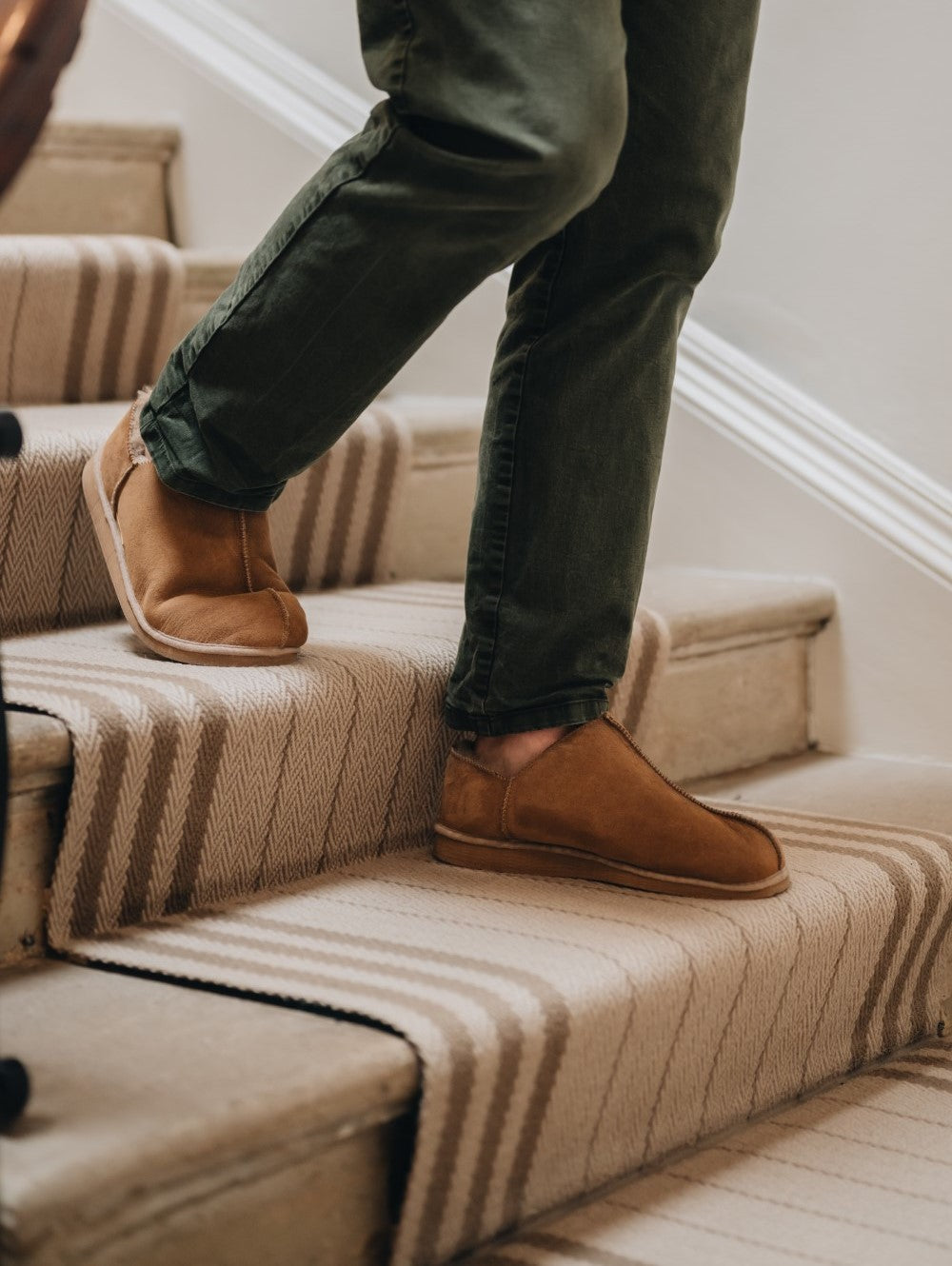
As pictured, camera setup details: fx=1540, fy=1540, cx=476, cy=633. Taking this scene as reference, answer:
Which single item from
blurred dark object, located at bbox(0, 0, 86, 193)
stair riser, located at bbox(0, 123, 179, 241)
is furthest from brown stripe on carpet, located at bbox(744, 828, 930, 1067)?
stair riser, located at bbox(0, 123, 179, 241)

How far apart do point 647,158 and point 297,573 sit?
0.55 metres

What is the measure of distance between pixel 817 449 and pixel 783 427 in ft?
0.14

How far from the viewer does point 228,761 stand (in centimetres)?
104

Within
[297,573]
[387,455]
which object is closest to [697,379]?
[387,455]

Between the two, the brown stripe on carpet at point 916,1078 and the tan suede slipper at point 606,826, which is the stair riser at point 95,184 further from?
the brown stripe on carpet at point 916,1078

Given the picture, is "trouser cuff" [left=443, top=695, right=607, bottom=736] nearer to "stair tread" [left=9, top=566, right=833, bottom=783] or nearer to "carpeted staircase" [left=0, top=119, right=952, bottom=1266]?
"carpeted staircase" [left=0, top=119, right=952, bottom=1266]

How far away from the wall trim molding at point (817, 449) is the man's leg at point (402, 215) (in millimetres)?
693

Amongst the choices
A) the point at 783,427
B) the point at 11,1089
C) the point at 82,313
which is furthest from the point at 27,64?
the point at 783,427

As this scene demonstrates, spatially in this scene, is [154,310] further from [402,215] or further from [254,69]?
[402,215]

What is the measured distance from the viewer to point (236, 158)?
1953 millimetres

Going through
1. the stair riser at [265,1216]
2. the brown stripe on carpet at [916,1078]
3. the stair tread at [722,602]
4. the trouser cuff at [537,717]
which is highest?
the stair tread at [722,602]

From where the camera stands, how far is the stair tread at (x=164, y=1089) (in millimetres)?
692

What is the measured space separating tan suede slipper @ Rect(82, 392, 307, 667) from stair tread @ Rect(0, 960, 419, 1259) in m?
0.28

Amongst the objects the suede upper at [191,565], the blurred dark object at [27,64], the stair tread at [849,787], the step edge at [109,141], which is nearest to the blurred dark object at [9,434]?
the blurred dark object at [27,64]
